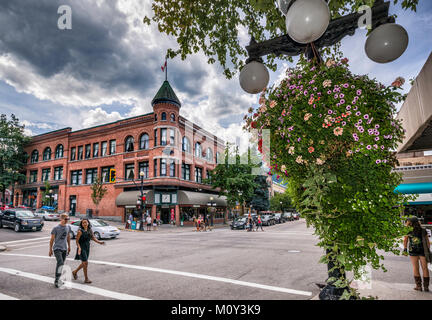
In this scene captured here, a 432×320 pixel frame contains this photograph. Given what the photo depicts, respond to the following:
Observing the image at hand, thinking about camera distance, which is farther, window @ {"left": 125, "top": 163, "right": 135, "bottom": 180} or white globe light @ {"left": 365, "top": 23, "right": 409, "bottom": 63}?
window @ {"left": 125, "top": 163, "right": 135, "bottom": 180}

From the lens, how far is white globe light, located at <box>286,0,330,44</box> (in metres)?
2.40

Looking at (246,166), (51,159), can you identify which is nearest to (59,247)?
(246,166)

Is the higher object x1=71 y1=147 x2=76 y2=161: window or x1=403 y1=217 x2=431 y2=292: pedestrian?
x1=71 y1=147 x2=76 y2=161: window

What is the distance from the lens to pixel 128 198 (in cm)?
3095

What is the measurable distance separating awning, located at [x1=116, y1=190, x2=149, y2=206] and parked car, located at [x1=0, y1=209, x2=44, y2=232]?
1005cm

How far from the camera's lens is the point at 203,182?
36.3 metres

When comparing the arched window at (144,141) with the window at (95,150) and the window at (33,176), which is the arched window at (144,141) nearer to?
the window at (95,150)

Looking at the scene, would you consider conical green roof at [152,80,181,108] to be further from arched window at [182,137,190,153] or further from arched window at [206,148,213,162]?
arched window at [206,148,213,162]

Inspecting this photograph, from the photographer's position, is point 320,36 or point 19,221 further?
point 19,221

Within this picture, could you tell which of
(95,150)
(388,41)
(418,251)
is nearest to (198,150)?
(95,150)

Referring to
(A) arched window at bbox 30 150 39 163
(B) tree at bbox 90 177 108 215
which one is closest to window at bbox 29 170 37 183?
(A) arched window at bbox 30 150 39 163

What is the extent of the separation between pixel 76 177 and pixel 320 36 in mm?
42150

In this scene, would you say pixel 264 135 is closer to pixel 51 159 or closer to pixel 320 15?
pixel 320 15

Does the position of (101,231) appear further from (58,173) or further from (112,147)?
(58,173)
